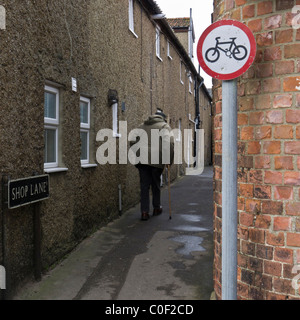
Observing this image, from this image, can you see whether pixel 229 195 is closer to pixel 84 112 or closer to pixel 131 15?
pixel 84 112

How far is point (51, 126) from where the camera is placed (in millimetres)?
5375

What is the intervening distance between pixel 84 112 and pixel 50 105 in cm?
142

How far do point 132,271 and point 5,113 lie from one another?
2410 mm

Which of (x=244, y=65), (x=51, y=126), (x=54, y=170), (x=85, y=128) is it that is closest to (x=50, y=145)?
(x=51, y=126)

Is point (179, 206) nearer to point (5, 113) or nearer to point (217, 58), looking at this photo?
point (5, 113)

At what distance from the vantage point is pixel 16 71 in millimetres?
4191

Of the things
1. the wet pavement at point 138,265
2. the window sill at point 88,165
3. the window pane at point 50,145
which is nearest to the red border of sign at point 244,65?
the wet pavement at point 138,265

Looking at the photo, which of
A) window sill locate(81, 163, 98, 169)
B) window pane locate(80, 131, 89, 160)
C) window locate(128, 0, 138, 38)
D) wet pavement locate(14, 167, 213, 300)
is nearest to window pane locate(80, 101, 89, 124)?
window pane locate(80, 131, 89, 160)

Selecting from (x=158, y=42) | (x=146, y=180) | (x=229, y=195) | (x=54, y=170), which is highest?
(x=158, y=42)

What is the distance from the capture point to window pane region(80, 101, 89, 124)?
6.64 m

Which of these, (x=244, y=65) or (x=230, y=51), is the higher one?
(x=230, y=51)

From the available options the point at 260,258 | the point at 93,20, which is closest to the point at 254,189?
the point at 260,258

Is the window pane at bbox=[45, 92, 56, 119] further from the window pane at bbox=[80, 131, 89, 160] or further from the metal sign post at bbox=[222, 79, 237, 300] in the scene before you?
the metal sign post at bbox=[222, 79, 237, 300]

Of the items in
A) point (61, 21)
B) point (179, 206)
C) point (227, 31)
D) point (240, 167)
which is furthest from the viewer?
point (179, 206)
